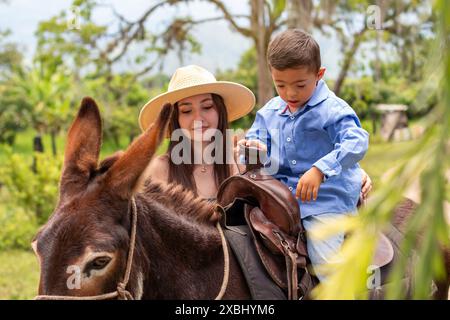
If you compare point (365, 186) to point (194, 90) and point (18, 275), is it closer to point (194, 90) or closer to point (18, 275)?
point (194, 90)

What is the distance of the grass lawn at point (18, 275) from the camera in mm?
8237

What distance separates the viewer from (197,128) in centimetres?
366

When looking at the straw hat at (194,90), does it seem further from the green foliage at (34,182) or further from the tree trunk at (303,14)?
the green foliage at (34,182)

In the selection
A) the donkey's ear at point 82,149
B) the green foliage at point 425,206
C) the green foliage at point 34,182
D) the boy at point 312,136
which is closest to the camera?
the green foliage at point 425,206

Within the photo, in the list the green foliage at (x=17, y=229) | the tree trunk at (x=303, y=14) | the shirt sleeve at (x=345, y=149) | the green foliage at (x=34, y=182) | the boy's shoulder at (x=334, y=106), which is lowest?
the green foliage at (x=17, y=229)

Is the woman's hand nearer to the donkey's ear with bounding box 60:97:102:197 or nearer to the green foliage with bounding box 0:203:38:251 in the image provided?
the donkey's ear with bounding box 60:97:102:197

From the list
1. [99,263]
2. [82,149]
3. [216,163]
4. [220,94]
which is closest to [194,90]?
[220,94]

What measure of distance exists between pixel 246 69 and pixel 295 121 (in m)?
26.1

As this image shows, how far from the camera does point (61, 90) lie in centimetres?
2570

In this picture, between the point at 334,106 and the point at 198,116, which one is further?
the point at 198,116

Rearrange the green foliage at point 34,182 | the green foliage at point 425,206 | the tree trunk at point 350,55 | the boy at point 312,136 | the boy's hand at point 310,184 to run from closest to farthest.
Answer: the green foliage at point 425,206 < the boy's hand at point 310,184 < the boy at point 312,136 < the green foliage at point 34,182 < the tree trunk at point 350,55

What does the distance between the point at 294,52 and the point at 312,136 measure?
0.44 meters

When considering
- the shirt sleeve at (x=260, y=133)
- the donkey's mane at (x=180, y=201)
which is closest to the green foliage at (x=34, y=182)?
the shirt sleeve at (x=260, y=133)

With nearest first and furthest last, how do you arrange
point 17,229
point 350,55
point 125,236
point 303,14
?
point 125,236, point 303,14, point 17,229, point 350,55
